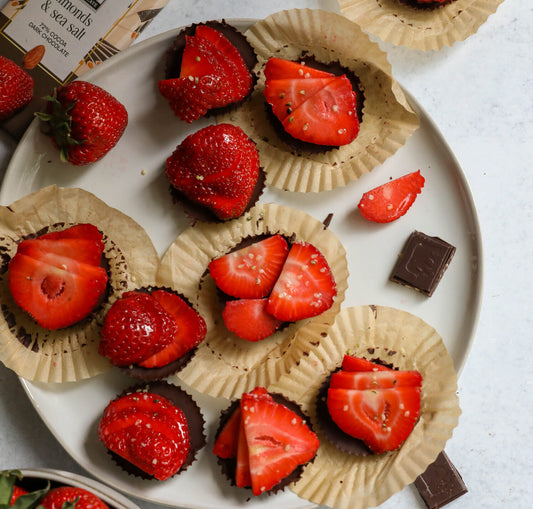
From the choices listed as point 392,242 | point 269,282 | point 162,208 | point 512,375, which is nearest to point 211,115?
point 162,208

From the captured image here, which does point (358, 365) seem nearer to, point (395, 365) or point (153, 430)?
point (395, 365)

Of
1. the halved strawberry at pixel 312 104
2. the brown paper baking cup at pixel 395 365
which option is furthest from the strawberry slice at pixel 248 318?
the halved strawberry at pixel 312 104

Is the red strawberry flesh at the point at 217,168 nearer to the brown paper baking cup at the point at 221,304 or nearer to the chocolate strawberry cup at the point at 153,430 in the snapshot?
the brown paper baking cup at the point at 221,304

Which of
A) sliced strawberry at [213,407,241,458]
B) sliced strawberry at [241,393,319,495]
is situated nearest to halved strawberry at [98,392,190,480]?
sliced strawberry at [213,407,241,458]

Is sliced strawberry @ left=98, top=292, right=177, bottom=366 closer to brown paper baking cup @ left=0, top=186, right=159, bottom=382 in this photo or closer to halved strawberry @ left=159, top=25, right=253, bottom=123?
brown paper baking cup @ left=0, top=186, right=159, bottom=382

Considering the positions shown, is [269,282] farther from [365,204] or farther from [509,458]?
[509,458]
